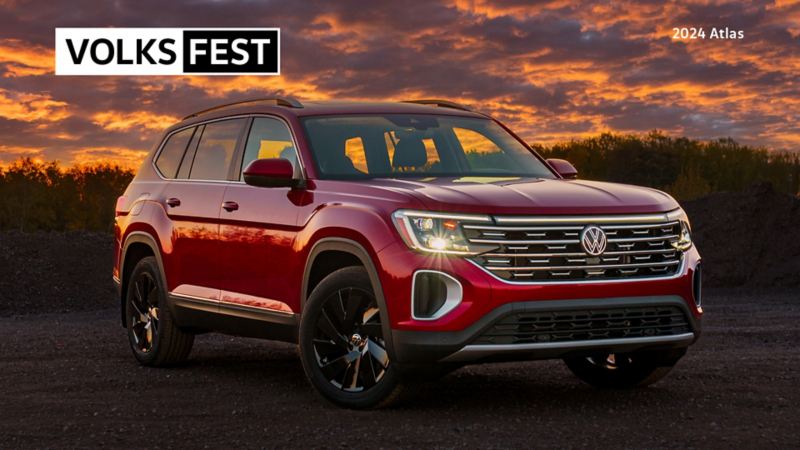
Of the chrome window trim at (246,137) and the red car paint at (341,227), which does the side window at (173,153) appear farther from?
the red car paint at (341,227)

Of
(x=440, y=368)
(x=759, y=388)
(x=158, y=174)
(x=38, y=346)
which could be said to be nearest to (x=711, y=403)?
(x=759, y=388)

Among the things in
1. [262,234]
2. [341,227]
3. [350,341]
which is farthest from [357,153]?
[350,341]

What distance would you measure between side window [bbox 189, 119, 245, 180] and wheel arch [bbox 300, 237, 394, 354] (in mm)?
1714

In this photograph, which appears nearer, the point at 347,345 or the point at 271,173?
the point at 347,345

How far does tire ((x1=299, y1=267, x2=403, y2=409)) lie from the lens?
7328mm

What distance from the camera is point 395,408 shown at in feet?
24.6

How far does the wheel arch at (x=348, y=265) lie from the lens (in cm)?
712

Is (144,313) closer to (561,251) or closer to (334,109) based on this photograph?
(334,109)

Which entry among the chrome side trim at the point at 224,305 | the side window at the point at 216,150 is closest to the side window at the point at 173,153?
the side window at the point at 216,150

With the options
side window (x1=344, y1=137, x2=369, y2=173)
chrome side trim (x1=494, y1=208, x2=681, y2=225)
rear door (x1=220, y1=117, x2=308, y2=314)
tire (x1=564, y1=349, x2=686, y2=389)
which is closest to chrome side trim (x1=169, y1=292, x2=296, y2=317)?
rear door (x1=220, y1=117, x2=308, y2=314)

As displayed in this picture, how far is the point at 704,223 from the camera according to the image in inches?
1073

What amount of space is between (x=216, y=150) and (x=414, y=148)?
1.97 m

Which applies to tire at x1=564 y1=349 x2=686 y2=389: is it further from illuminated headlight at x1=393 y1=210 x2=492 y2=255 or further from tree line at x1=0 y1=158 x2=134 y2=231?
tree line at x1=0 y1=158 x2=134 y2=231

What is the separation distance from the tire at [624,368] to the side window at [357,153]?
207cm
